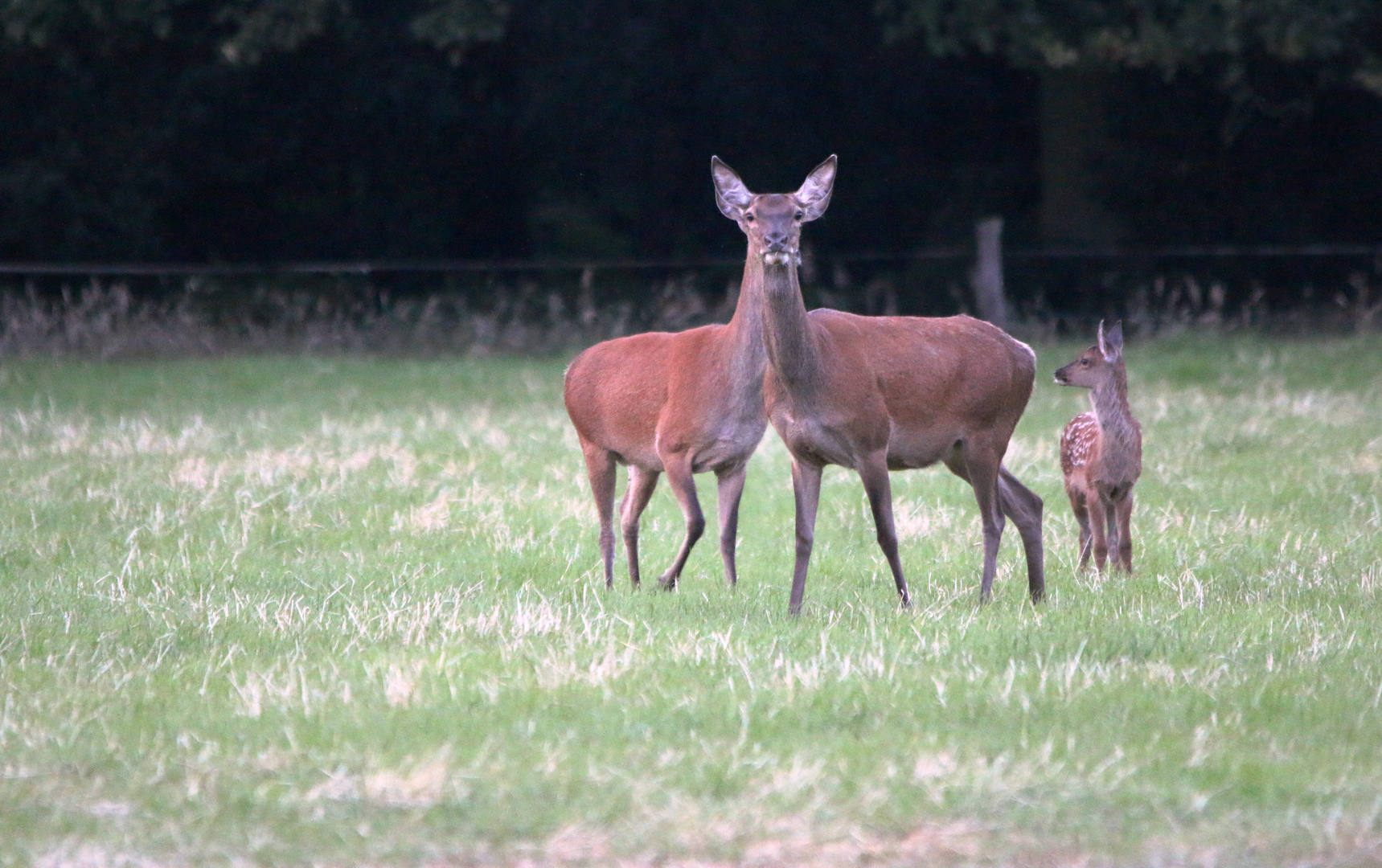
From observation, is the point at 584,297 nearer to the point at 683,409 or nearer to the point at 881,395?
the point at 683,409

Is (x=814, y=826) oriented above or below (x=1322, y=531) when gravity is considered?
above

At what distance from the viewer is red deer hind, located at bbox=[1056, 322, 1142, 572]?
8219mm

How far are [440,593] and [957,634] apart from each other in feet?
6.94

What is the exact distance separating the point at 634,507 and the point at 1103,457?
2.12m

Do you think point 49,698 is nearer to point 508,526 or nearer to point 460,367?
point 508,526

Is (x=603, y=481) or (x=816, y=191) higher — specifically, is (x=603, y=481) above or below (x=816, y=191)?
below

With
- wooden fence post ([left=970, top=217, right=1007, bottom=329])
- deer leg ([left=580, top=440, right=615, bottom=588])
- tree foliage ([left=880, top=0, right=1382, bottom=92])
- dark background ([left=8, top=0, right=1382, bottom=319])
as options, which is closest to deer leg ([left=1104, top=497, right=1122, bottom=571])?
deer leg ([left=580, top=440, right=615, bottom=588])

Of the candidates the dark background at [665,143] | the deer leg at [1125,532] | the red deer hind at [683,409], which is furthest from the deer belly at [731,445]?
the dark background at [665,143]

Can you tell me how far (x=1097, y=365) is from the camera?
352 inches

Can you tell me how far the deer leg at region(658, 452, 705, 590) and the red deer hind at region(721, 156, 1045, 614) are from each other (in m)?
0.54

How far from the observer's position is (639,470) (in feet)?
27.1

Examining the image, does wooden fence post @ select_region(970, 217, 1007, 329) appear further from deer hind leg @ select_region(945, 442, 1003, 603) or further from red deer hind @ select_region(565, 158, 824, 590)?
deer hind leg @ select_region(945, 442, 1003, 603)

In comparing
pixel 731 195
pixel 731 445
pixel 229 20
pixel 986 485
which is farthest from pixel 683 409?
pixel 229 20

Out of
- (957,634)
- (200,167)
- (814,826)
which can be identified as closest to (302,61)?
(200,167)
